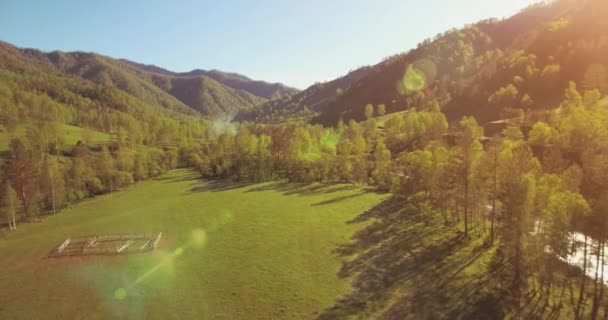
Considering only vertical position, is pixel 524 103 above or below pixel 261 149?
above

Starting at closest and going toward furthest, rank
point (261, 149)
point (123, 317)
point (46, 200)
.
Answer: point (123, 317) → point (46, 200) → point (261, 149)

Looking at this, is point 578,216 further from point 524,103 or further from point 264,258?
point 524,103

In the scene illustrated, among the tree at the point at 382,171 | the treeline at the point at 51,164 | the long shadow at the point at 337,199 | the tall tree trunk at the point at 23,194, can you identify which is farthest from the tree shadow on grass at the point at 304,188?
the tall tree trunk at the point at 23,194

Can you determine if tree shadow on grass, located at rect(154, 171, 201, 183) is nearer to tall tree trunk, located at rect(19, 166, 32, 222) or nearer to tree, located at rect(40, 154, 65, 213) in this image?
tree, located at rect(40, 154, 65, 213)

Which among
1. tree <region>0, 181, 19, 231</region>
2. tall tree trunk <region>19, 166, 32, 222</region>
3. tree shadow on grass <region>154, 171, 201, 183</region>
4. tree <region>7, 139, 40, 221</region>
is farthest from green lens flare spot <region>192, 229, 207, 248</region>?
tree shadow on grass <region>154, 171, 201, 183</region>

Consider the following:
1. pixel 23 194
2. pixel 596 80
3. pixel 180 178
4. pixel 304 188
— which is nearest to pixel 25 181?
pixel 23 194

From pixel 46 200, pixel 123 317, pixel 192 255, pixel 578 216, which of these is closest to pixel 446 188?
pixel 578 216
